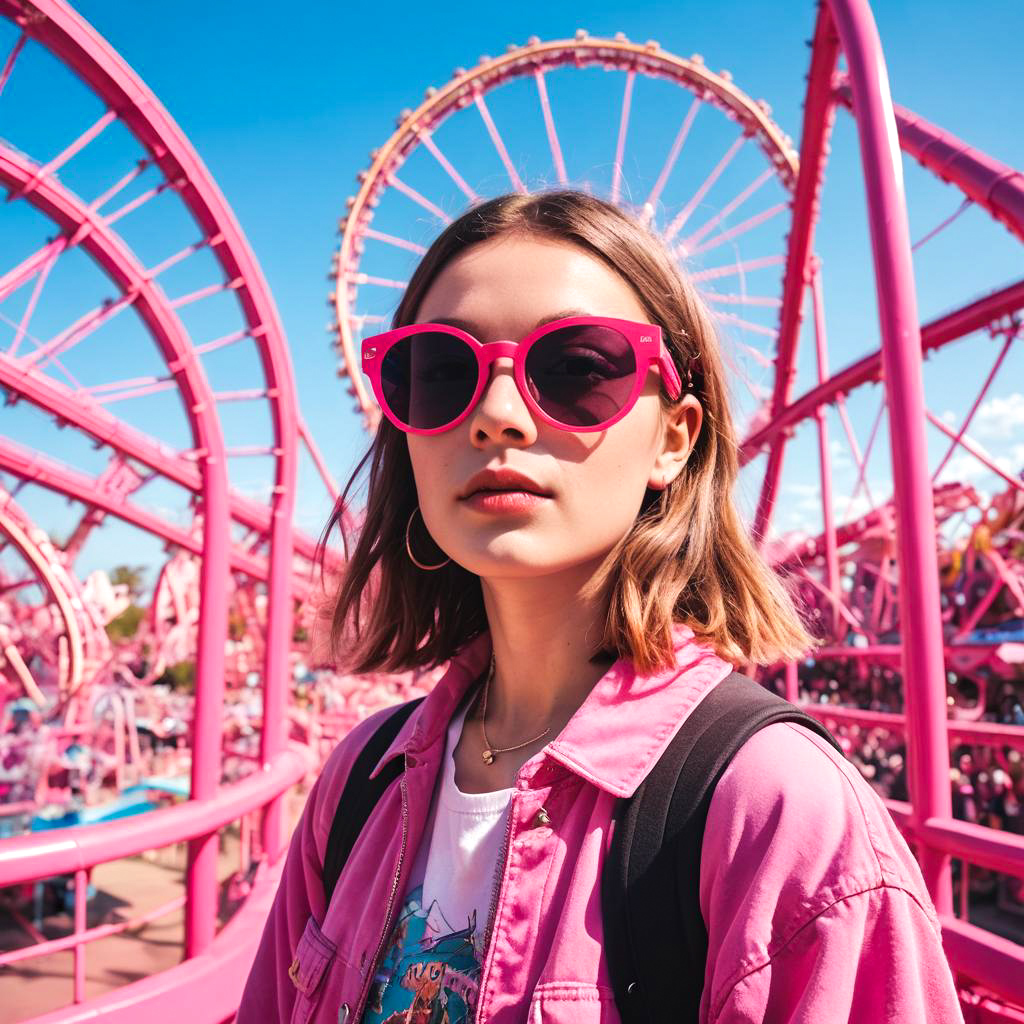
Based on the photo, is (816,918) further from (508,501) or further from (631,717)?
(508,501)

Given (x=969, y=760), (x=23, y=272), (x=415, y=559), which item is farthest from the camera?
(x=969, y=760)

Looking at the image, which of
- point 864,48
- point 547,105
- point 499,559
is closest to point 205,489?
point 499,559

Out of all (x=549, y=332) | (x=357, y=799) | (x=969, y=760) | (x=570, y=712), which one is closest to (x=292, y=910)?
(x=357, y=799)

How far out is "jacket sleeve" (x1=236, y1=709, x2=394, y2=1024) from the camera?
109 cm

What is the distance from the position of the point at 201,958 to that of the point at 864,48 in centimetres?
353

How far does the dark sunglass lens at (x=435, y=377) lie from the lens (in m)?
0.95

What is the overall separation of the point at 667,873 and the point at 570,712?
31 centimetres

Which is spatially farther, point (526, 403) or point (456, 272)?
point (456, 272)

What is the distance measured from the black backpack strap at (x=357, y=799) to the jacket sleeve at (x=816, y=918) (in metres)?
0.54

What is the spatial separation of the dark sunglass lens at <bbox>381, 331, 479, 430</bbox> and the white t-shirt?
45 centimetres

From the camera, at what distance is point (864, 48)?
9.16ft

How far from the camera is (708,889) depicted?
0.68 metres

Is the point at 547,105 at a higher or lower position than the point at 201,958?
higher

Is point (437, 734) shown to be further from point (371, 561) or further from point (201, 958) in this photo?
point (201, 958)
